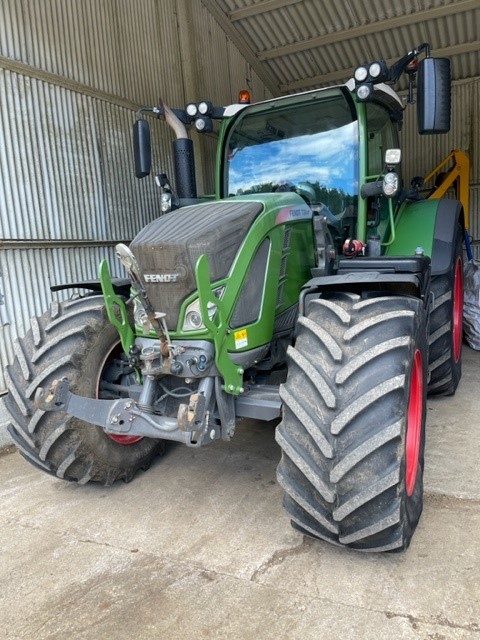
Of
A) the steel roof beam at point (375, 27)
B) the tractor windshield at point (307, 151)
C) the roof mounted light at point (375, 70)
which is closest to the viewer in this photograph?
the roof mounted light at point (375, 70)

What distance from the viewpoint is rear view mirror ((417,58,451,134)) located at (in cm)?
271

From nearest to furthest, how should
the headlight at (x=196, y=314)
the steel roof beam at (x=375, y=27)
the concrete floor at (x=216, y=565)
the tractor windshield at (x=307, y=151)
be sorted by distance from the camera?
the concrete floor at (x=216, y=565)
the headlight at (x=196, y=314)
the tractor windshield at (x=307, y=151)
the steel roof beam at (x=375, y=27)

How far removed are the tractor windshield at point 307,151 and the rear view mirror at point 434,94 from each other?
75 centimetres

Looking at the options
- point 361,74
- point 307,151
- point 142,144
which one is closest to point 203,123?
point 142,144

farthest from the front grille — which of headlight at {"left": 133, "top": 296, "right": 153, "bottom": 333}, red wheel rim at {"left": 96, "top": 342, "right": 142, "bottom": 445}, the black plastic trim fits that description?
the black plastic trim

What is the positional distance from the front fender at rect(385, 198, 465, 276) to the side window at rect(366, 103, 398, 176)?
0.56m

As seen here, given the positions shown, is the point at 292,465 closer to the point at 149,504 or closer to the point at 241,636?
the point at 241,636

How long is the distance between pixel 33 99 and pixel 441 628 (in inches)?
185

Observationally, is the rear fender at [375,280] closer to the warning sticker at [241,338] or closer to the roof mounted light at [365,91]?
the warning sticker at [241,338]

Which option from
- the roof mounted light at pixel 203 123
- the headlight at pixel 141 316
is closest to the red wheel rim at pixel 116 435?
the headlight at pixel 141 316

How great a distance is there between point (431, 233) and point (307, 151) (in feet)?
4.02

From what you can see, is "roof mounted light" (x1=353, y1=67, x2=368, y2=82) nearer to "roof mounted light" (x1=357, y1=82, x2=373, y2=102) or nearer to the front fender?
"roof mounted light" (x1=357, y1=82, x2=373, y2=102)

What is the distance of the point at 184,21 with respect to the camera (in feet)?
21.6

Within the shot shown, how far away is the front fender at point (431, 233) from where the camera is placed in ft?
13.0
